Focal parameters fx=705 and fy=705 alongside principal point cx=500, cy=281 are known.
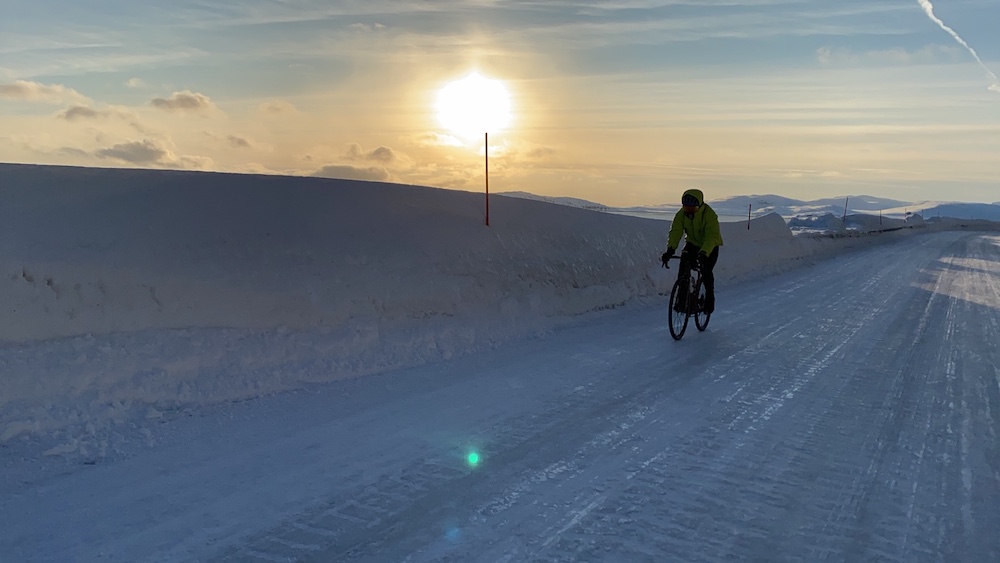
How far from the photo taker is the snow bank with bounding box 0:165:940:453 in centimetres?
683

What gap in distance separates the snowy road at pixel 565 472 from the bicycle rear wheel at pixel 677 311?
1.26 m

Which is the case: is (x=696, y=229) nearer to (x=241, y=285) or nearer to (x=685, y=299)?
(x=685, y=299)

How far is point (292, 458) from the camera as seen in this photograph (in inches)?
209

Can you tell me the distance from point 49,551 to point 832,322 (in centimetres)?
1143

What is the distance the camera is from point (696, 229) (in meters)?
10.6

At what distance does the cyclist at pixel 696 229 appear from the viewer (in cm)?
1038

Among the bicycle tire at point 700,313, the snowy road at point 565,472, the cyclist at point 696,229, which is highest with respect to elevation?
the cyclist at point 696,229

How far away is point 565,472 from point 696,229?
6425 mm

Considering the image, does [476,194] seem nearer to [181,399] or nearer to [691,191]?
[691,191]

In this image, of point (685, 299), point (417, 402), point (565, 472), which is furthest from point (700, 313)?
point (565, 472)

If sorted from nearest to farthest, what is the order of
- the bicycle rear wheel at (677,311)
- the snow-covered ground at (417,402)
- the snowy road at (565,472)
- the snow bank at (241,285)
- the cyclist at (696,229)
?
the snowy road at (565,472) → the snow-covered ground at (417,402) → the snow bank at (241,285) → the bicycle rear wheel at (677,311) → the cyclist at (696,229)

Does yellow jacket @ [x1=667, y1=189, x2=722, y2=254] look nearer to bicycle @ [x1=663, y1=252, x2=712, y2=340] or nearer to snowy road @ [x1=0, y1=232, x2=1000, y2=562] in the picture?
bicycle @ [x1=663, y1=252, x2=712, y2=340]

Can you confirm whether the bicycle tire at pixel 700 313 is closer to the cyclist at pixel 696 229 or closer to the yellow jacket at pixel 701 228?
the cyclist at pixel 696 229

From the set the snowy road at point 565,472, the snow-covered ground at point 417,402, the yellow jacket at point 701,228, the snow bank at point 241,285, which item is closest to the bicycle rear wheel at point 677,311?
the snow-covered ground at point 417,402
